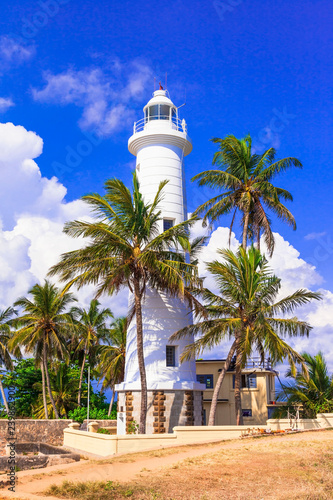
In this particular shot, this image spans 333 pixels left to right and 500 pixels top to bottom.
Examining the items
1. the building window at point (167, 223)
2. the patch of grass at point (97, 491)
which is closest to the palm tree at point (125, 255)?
the building window at point (167, 223)

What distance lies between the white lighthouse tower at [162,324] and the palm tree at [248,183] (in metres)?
1.84

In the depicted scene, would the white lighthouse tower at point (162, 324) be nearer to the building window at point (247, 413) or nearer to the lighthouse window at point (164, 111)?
the lighthouse window at point (164, 111)

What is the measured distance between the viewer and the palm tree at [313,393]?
25.3 m

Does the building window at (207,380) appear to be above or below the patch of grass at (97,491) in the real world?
above

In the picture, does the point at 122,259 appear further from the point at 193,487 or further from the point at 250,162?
the point at 193,487

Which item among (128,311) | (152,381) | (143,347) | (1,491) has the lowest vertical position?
(1,491)

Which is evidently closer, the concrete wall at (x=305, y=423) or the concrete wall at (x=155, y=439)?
the concrete wall at (x=155, y=439)

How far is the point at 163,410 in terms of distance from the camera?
84.0 ft

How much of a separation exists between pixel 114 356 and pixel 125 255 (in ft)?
60.0

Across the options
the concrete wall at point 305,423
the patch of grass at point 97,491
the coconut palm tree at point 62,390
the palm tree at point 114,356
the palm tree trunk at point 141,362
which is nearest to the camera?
the patch of grass at point 97,491

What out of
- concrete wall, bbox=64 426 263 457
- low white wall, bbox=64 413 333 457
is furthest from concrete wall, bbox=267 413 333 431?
concrete wall, bbox=64 426 263 457

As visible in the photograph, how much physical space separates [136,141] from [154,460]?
726 inches

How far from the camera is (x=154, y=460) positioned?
18.0 meters

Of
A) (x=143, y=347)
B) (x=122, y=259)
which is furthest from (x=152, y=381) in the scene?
(x=122, y=259)
